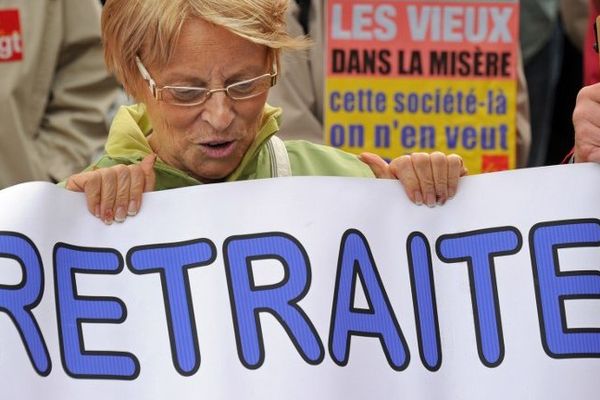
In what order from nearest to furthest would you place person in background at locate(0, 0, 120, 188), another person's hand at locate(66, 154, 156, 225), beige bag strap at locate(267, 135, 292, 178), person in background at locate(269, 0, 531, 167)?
another person's hand at locate(66, 154, 156, 225), beige bag strap at locate(267, 135, 292, 178), person in background at locate(0, 0, 120, 188), person in background at locate(269, 0, 531, 167)

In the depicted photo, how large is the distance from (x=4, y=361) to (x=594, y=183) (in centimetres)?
136

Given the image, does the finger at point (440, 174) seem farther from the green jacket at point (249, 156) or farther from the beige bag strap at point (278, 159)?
the beige bag strap at point (278, 159)

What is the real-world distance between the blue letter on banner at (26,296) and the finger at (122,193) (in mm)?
201

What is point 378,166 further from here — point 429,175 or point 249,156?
point 249,156

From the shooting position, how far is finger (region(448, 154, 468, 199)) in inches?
138

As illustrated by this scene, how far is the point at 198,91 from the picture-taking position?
3.50 m

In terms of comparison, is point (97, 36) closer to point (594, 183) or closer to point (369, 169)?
point (369, 169)

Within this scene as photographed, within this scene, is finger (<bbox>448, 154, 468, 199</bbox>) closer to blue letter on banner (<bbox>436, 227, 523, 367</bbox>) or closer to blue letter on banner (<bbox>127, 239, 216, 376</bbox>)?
blue letter on banner (<bbox>436, 227, 523, 367</bbox>)

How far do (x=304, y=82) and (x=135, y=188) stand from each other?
Answer: 246 cm

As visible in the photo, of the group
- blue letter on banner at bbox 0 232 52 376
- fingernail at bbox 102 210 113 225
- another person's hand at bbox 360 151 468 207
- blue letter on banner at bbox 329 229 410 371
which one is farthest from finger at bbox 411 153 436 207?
blue letter on banner at bbox 0 232 52 376

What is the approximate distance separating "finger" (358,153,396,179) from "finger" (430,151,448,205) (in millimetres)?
114

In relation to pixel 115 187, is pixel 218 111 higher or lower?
higher

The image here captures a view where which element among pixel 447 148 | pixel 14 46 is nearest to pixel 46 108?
pixel 14 46

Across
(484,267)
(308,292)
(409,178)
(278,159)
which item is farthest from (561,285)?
(278,159)
